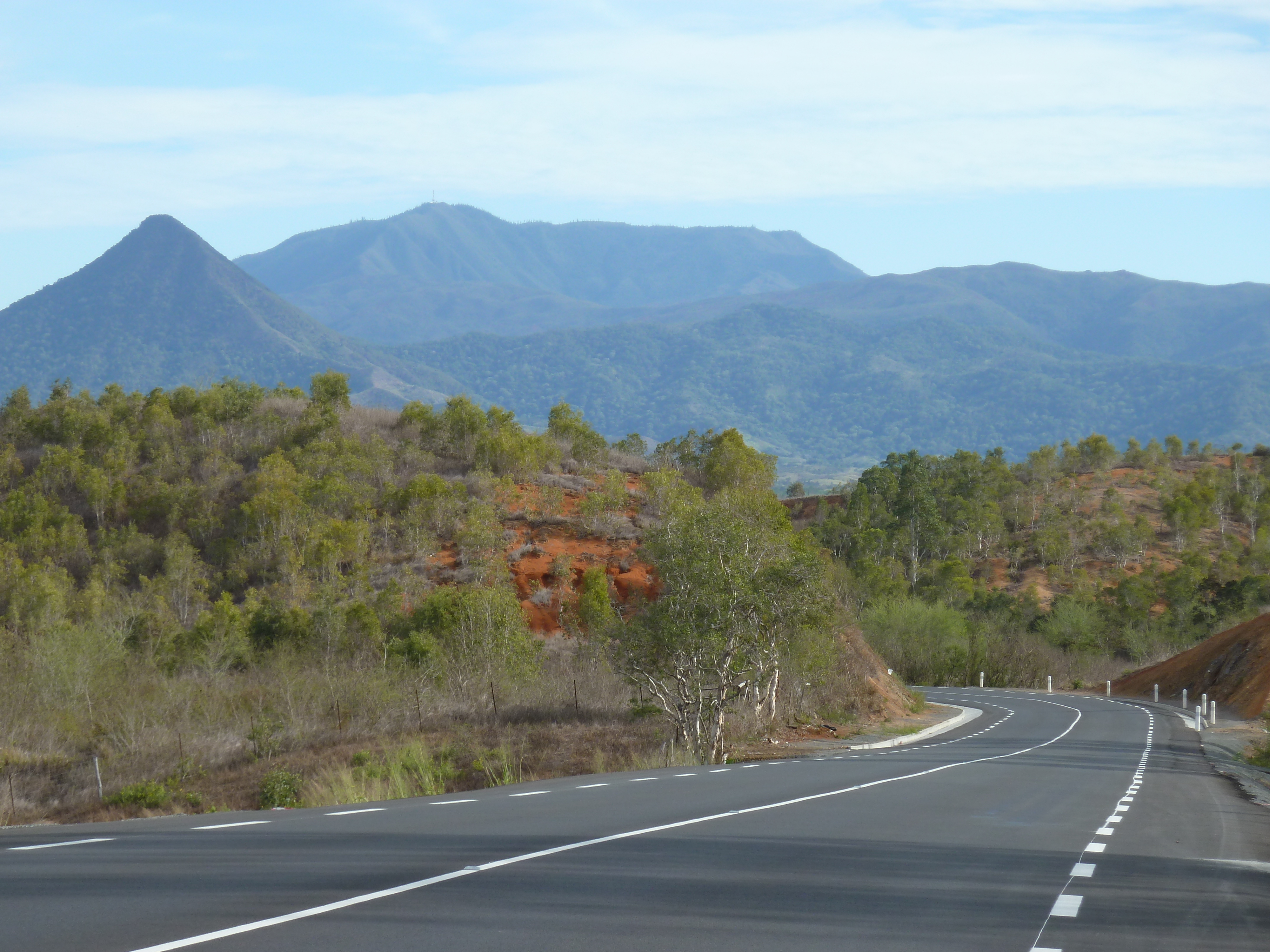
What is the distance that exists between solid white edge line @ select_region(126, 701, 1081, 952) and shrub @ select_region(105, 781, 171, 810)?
14917mm

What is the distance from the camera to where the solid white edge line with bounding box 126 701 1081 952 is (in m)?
5.73

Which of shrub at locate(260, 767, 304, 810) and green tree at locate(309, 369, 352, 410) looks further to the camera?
green tree at locate(309, 369, 352, 410)

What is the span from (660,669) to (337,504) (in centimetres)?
3384

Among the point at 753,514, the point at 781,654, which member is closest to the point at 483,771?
the point at 781,654

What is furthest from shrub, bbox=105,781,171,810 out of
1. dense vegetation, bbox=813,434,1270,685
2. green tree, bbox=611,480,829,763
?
dense vegetation, bbox=813,434,1270,685

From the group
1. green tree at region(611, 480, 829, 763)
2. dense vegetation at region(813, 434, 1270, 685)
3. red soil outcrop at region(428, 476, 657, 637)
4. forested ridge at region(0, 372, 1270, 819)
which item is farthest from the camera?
dense vegetation at region(813, 434, 1270, 685)

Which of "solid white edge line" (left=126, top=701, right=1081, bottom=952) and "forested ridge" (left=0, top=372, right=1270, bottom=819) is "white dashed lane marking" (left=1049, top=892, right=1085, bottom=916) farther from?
"forested ridge" (left=0, top=372, right=1270, bottom=819)

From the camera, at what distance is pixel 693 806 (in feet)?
40.4

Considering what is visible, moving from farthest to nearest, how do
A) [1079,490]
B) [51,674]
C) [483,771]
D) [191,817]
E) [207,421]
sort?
[1079,490] → [207,421] → [51,674] → [483,771] → [191,817]

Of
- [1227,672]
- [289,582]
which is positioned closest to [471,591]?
[289,582]

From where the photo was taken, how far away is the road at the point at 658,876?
239 inches

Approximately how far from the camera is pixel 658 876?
7.80 meters

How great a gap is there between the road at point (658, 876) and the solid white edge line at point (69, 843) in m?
0.04

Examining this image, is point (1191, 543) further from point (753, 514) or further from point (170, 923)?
point (170, 923)
